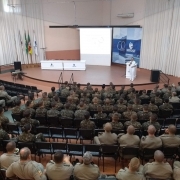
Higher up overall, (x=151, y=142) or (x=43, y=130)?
(x=151, y=142)

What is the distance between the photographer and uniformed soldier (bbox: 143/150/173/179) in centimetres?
358

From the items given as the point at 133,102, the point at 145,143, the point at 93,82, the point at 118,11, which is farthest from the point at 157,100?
the point at 118,11

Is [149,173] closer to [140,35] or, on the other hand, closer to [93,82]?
[93,82]

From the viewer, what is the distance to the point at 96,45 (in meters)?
16.1

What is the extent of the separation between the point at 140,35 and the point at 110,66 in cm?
323

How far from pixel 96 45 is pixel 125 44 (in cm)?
224

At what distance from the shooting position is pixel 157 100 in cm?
739

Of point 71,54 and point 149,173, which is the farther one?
point 71,54

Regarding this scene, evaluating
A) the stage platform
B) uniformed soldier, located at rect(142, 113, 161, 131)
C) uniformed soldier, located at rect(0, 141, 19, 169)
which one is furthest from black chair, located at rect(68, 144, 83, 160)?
the stage platform

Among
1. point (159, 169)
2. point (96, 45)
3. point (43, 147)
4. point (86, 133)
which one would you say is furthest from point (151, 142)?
point (96, 45)

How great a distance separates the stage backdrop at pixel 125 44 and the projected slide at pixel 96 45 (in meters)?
1.16

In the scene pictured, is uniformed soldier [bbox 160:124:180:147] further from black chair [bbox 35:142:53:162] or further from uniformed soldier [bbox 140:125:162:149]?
black chair [bbox 35:142:53:162]

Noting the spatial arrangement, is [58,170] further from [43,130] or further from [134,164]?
[43,130]

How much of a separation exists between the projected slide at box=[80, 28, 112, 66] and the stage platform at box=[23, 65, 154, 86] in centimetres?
80
